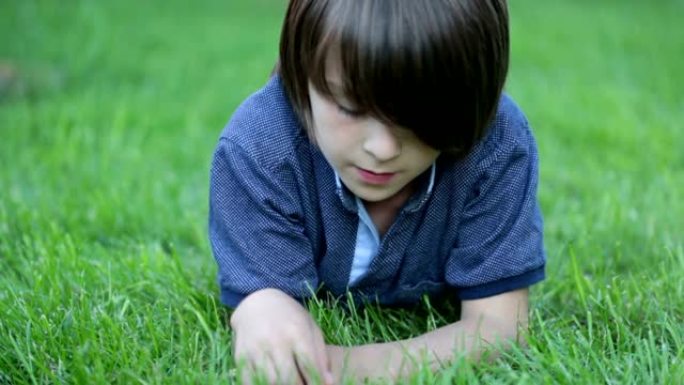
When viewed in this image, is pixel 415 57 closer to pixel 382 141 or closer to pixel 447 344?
pixel 382 141

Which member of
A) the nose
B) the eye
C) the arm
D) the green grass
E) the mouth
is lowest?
the green grass

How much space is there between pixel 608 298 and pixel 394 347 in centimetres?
48

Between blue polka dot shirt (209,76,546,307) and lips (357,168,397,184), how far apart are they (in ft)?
0.46

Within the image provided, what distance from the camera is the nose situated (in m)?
1.85

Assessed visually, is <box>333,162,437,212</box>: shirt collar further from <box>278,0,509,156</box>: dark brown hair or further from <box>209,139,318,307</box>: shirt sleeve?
<box>278,0,509,156</box>: dark brown hair

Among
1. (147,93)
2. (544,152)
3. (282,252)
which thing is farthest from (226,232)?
(147,93)

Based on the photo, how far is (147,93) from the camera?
462 centimetres

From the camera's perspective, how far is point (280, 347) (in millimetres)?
1926

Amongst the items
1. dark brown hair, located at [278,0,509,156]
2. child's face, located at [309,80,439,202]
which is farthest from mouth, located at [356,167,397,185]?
dark brown hair, located at [278,0,509,156]

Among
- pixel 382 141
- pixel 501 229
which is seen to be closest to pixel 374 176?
pixel 382 141

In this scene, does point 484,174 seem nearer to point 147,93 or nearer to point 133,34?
point 147,93

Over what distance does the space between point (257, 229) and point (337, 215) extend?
158 millimetres

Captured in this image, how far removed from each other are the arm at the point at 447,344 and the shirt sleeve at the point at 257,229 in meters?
0.18

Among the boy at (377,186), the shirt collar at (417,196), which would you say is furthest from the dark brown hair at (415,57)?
the shirt collar at (417,196)
